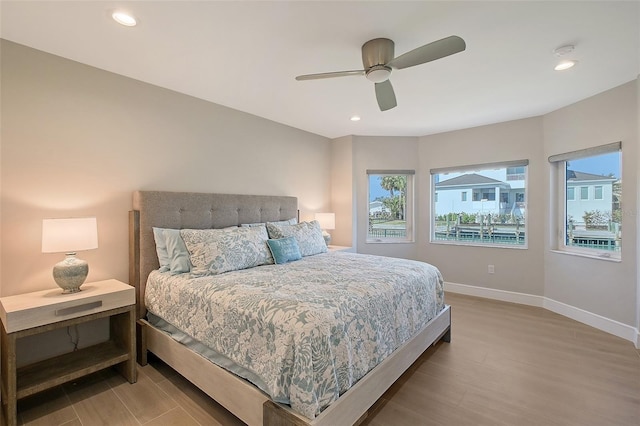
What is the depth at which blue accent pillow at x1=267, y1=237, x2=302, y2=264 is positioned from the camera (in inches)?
112

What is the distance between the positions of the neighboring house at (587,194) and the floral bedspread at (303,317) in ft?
7.80

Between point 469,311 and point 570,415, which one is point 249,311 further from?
point 469,311

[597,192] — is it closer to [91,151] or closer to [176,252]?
[176,252]

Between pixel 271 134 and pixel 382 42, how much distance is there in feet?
7.28

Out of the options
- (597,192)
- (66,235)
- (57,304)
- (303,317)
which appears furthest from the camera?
(597,192)

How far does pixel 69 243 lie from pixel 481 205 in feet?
15.8

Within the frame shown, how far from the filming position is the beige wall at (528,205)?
152 inches

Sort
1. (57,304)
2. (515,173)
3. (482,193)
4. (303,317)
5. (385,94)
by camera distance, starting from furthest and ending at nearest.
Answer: (482,193) < (515,173) < (385,94) < (57,304) < (303,317)

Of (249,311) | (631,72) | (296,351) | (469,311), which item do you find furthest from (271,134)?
(631,72)

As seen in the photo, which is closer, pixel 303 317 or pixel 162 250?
pixel 303 317

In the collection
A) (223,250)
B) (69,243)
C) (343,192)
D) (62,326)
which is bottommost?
(62,326)

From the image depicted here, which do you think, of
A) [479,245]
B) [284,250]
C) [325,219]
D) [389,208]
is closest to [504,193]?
[479,245]

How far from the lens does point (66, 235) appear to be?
1987 millimetres

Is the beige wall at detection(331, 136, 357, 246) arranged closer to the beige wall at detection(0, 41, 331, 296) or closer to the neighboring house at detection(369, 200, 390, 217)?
the neighboring house at detection(369, 200, 390, 217)
